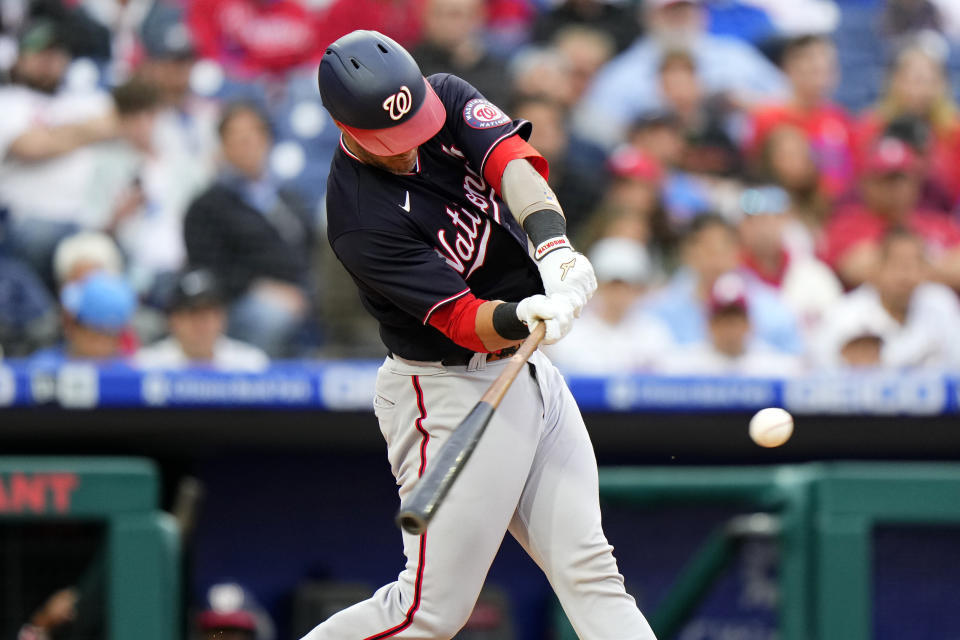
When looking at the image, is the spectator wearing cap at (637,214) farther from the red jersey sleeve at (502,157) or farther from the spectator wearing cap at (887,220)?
the red jersey sleeve at (502,157)

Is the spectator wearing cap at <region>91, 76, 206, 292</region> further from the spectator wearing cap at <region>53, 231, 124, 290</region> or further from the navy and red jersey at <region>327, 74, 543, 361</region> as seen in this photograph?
the navy and red jersey at <region>327, 74, 543, 361</region>

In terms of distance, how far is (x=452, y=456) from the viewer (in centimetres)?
209

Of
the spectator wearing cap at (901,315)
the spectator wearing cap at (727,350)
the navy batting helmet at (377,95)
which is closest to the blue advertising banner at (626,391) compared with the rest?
the spectator wearing cap at (727,350)

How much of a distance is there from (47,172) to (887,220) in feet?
11.7

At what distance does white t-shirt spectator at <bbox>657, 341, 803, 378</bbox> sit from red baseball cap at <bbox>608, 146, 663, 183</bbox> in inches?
34.3

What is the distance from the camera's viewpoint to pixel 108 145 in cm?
554

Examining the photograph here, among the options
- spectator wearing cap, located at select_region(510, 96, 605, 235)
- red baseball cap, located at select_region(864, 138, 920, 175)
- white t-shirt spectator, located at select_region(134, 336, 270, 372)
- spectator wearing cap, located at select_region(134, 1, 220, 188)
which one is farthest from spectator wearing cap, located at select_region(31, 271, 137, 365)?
red baseball cap, located at select_region(864, 138, 920, 175)

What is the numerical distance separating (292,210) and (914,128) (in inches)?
114

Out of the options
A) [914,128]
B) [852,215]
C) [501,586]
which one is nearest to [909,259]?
[852,215]

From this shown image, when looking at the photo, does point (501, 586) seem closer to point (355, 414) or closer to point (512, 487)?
point (355, 414)

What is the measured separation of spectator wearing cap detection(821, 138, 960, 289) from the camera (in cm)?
548

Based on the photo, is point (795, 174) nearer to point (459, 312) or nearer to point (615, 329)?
point (615, 329)

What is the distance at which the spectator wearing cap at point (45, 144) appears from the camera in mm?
5258

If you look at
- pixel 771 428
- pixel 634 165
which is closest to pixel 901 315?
pixel 634 165
